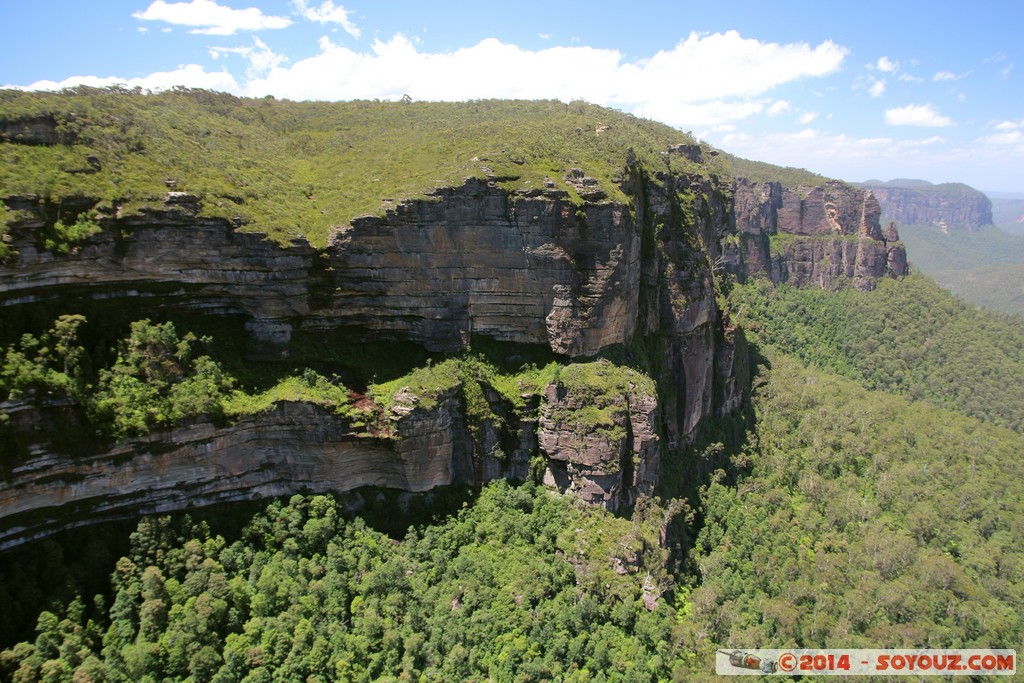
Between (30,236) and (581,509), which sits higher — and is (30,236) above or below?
above

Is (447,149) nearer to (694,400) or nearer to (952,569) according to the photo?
(694,400)

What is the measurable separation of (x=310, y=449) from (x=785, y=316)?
56.5 meters

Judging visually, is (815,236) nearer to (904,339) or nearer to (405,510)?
(904,339)

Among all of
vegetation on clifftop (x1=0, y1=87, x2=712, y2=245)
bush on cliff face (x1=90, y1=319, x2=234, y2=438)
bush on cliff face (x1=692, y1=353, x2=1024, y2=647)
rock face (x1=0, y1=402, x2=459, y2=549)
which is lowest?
bush on cliff face (x1=692, y1=353, x2=1024, y2=647)

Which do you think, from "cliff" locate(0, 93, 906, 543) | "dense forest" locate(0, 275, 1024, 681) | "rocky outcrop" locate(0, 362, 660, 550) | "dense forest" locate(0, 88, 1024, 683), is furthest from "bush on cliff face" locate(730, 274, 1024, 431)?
"rocky outcrop" locate(0, 362, 660, 550)

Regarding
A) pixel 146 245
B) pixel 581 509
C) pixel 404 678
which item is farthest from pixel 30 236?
pixel 581 509

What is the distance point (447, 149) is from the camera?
106 ft

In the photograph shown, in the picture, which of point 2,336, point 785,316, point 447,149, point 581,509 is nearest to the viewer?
point 2,336

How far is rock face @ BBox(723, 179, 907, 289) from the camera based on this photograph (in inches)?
2844

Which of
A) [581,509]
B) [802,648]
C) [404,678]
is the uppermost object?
[581,509]

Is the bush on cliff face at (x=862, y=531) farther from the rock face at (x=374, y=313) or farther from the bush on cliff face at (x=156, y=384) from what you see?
the bush on cliff face at (x=156, y=384)

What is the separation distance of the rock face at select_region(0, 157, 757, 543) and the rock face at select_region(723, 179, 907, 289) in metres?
44.4

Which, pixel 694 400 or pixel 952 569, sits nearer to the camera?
pixel 952 569

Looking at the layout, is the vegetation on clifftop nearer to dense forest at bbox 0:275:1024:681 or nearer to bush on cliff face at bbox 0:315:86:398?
bush on cliff face at bbox 0:315:86:398
